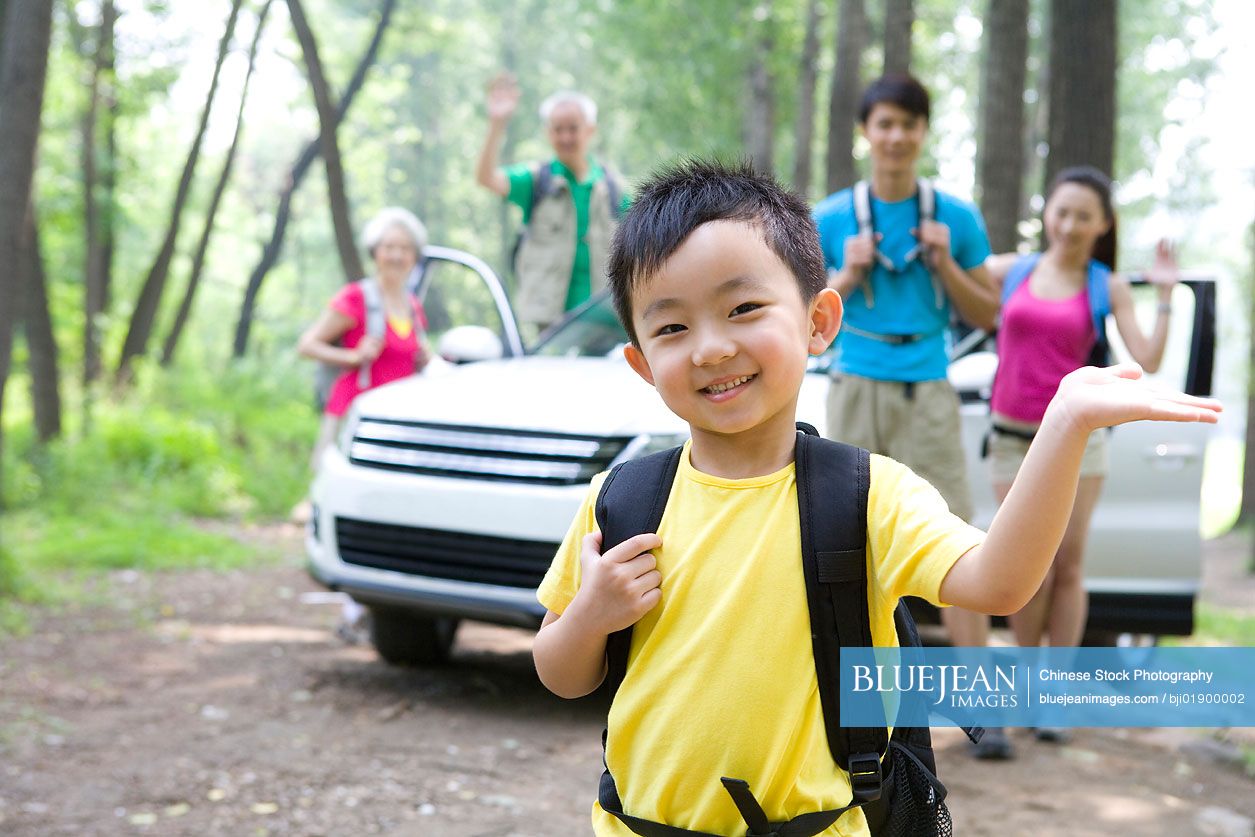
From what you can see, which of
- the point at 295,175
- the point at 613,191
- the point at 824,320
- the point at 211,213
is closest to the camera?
the point at 824,320

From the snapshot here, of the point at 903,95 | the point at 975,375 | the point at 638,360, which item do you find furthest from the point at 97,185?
the point at 638,360

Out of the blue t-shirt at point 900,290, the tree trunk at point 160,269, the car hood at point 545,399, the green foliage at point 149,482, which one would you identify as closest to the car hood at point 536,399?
the car hood at point 545,399

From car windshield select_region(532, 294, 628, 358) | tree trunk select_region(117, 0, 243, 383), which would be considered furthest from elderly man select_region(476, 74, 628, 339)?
tree trunk select_region(117, 0, 243, 383)

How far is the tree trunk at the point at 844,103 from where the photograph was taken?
12500 mm

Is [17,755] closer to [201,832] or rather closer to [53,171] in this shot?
[201,832]

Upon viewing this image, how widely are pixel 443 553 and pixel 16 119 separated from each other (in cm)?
381

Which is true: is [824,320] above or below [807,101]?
below

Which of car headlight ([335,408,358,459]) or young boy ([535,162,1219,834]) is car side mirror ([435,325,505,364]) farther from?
young boy ([535,162,1219,834])

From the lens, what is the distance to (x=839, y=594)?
1733mm

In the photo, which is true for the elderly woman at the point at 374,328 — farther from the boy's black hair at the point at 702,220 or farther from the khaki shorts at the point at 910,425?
the boy's black hair at the point at 702,220

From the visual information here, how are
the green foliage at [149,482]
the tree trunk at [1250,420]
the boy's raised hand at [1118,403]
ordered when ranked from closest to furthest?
the boy's raised hand at [1118,403], the green foliage at [149,482], the tree trunk at [1250,420]

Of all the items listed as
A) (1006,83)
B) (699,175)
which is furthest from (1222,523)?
(699,175)

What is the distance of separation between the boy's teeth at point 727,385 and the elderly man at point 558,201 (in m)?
4.71

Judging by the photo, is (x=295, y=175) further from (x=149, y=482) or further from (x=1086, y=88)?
(x=1086, y=88)
